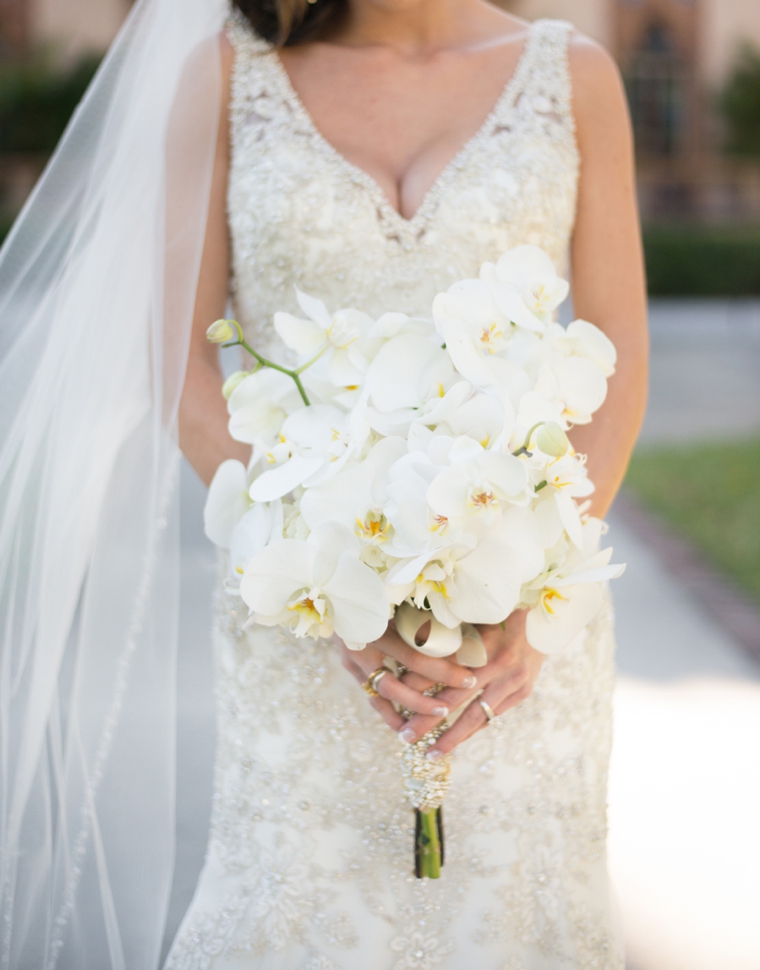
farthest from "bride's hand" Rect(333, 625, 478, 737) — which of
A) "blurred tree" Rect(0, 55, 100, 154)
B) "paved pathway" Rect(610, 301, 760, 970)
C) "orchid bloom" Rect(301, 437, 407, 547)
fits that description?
"blurred tree" Rect(0, 55, 100, 154)

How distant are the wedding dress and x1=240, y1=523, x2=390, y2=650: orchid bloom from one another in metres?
0.50

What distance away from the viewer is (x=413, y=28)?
6.86ft

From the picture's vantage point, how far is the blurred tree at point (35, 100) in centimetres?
2016

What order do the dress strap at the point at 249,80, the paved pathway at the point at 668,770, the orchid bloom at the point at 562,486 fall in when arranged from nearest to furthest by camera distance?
the orchid bloom at the point at 562,486, the dress strap at the point at 249,80, the paved pathway at the point at 668,770

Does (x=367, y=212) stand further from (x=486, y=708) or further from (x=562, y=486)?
(x=486, y=708)

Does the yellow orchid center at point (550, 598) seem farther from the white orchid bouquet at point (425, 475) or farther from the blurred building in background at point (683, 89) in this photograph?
the blurred building in background at point (683, 89)

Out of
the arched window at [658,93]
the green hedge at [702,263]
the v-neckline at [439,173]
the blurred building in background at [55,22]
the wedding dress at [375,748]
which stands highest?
the v-neckline at [439,173]

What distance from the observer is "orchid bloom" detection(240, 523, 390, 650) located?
4.34ft

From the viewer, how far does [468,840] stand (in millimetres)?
1843

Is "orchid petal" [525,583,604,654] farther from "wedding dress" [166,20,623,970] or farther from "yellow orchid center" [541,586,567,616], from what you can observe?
"wedding dress" [166,20,623,970]

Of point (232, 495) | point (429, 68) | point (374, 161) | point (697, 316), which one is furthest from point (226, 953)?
point (697, 316)

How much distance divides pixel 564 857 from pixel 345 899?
16.3 inches

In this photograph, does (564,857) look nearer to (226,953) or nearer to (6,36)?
(226,953)

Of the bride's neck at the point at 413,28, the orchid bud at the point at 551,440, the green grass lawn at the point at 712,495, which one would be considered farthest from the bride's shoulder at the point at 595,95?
the green grass lawn at the point at 712,495
